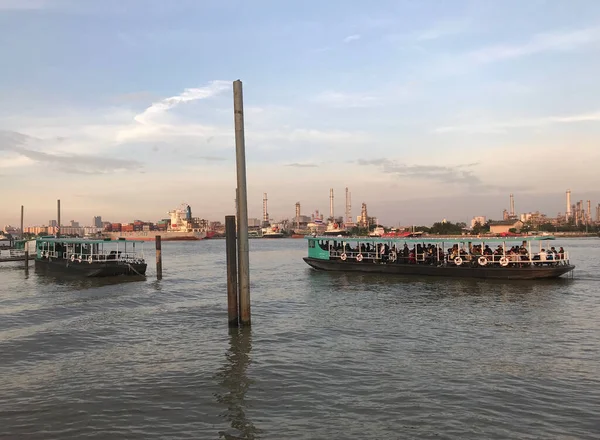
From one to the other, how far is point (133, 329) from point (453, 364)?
11572mm

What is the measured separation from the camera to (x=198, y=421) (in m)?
8.67

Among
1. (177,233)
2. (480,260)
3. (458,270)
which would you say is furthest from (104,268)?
(177,233)

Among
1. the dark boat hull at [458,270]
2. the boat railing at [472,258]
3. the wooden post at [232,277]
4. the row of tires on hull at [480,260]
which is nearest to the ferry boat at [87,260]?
the dark boat hull at [458,270]

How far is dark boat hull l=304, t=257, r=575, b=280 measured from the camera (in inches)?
1200

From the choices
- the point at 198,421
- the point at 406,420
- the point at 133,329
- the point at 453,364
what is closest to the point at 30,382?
the point at 198,421

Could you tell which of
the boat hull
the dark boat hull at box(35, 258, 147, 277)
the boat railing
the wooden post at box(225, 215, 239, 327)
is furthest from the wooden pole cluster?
the boat hull

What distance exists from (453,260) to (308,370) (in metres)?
24.5

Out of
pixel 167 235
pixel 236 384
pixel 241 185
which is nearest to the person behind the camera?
pixel 236 384

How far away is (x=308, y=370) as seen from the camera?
38.2 ft

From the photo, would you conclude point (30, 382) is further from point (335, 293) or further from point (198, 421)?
point (335, 293)

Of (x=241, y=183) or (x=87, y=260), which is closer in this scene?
(x=241, y=183)

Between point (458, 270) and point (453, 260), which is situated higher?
point (453, 260)

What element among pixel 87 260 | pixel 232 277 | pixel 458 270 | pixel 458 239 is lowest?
pixel 458 270

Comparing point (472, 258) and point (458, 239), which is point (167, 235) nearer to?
point (458, 239)
